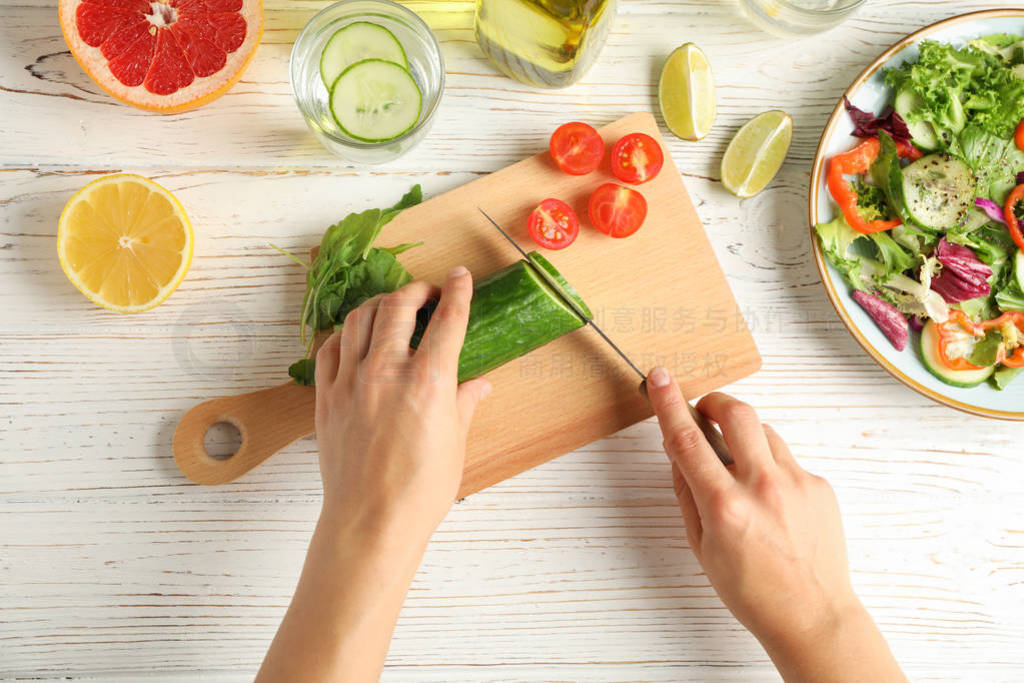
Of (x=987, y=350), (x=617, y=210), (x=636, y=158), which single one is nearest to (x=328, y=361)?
(x=617, y=210)

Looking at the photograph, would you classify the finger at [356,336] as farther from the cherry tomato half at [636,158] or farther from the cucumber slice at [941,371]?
the cucumber slice at [941,371]

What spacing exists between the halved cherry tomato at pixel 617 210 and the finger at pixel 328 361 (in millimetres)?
623

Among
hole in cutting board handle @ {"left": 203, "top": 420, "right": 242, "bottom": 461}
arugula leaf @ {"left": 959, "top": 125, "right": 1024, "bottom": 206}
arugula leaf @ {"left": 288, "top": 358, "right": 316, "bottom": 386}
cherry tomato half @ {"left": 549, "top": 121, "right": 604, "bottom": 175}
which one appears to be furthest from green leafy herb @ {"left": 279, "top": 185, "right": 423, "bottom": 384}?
arugula leaf @ {"left": 959, "top": 125, "right": 1024, "bottom": 206}

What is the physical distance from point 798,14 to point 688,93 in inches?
12.7

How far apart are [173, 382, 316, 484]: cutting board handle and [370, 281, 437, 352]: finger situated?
32cm

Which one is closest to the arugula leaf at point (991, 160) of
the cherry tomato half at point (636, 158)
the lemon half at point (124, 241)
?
the cherry tomato half at point (636, 158)

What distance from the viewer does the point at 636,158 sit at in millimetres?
1480

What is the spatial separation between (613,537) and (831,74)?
124 centimetres

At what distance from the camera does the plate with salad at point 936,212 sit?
4.82 ft

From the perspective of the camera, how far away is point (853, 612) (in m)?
1.40

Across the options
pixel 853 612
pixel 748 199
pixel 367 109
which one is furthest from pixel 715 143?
pixel 853 612

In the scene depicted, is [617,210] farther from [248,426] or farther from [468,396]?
[248,426]

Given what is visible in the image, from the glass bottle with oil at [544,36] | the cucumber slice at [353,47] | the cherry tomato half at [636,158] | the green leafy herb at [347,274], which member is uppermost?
the cucumber slice at [353,47]

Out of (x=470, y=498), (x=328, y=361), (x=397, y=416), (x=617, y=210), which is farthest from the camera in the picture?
(x=470, y=498)
